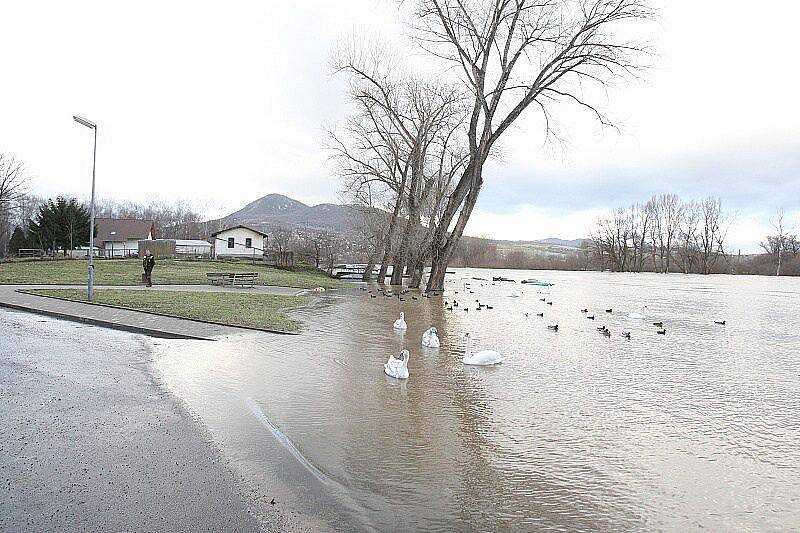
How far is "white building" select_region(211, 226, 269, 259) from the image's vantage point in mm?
69812

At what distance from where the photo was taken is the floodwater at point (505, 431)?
15.9 ft

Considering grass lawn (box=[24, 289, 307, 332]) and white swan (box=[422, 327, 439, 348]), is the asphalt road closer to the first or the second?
grass lawn (box=[24, 289, 307, 332])

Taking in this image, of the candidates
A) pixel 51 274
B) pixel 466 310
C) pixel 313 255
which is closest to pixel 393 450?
pixel 466 310

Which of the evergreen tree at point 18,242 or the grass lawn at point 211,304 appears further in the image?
the evergreen tree at point 18,242

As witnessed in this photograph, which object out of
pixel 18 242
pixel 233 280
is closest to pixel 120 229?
pixel 18 242

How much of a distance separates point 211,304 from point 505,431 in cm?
1334

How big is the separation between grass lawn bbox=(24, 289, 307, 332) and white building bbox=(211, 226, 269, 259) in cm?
4820

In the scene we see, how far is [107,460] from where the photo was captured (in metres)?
5.25

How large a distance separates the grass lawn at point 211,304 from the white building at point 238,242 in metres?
48.2

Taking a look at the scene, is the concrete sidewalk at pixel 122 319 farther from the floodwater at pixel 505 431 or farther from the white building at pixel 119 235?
the white building at pixel 119 235

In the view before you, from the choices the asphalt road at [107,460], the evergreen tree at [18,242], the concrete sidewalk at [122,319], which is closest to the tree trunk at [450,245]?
the concrete sidewalk at [122,319]

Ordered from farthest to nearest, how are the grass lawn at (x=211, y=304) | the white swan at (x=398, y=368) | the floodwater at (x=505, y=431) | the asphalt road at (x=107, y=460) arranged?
1. the grass lawn at (x=211, y=304)
2. the white swan at (x=398, y=368)
3. the floodwater at (x=505, y=431)
4. the asphalt road at (x=107, y=460)

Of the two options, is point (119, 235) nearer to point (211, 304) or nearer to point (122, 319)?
point (211, 304)

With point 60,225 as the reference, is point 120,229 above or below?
above
